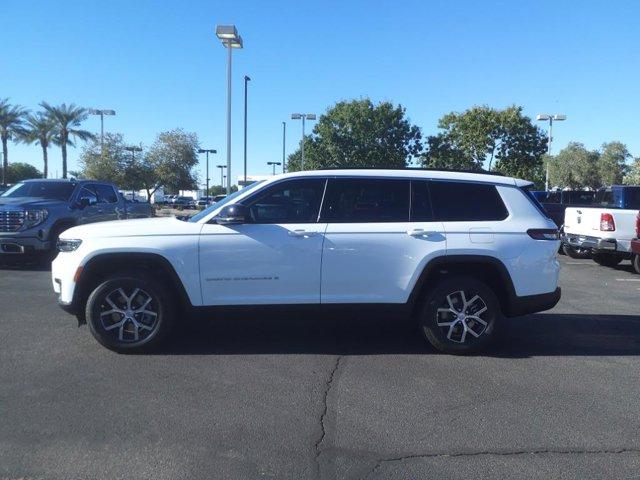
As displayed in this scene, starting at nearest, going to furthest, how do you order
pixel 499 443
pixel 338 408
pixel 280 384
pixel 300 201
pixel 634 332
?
pixel 499 443, pixel 338 408, pixel 280 384, pixel 300 201, pixel 634 332

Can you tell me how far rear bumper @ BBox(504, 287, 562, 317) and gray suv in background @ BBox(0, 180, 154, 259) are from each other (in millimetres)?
9669

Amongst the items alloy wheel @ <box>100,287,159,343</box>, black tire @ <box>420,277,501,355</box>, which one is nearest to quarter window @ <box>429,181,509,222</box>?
black tire @ <box>420,277,501,355</box>

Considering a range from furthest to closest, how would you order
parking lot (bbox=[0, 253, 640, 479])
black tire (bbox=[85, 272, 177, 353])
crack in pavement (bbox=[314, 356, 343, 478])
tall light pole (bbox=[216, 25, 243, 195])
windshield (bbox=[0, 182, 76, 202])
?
tall light pole (bbox=[216, 25, 243, 195]), windshield (bbox=[0, 182, 76, 202]), black tire (bbox=[85, 272, 177, 353]), crack in pavement (bbox=[314, 356, 343, 478]), parking lot (bbox=[0, 253, 640, 479])

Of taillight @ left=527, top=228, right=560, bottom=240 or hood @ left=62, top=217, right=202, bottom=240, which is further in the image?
taillight @ left=527, top=228, right=560, bottom=240

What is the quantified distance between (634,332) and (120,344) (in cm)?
611

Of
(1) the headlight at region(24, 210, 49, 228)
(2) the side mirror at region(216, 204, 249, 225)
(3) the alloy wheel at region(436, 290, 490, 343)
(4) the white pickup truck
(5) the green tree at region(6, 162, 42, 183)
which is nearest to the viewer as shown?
(2) the side mirror at region(216, 204, 249, 225)

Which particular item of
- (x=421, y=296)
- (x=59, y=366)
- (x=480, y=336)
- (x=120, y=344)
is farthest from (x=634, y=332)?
(x=59, y=366)

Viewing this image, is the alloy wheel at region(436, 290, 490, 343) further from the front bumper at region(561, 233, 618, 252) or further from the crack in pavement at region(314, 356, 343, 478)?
the front bumper at region(561, 233, 618, 252)

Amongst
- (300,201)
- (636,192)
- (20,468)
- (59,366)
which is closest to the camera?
(20,468)

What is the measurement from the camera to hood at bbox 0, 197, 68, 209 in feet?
39.0

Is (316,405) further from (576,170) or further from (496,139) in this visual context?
(576,170)

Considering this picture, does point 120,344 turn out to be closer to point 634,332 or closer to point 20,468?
point 20,468

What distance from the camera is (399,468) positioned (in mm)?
3721

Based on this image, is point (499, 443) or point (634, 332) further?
point (634, 332)
